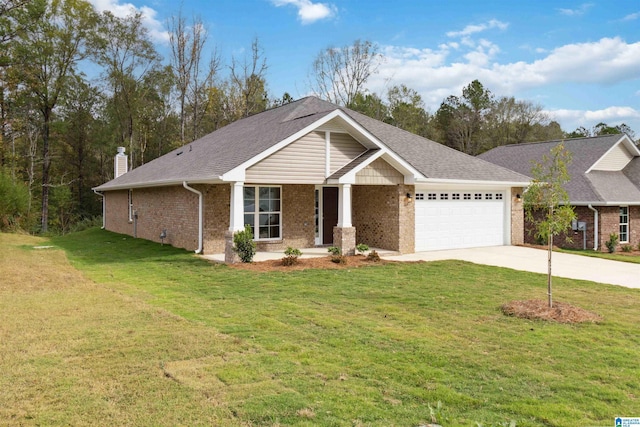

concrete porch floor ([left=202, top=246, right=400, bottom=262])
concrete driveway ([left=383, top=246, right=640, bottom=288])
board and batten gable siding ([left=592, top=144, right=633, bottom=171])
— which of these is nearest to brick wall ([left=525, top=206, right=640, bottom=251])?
board and batten gable siding ([left=592, top=144, right=633, bottom=171])

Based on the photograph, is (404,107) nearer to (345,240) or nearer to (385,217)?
(385,217)

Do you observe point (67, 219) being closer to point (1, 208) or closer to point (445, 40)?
point (1, 208)

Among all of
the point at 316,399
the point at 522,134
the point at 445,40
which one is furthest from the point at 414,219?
the point at 522,134

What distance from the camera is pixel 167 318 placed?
7.25m

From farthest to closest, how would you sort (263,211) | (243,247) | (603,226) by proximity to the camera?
(603,226), (263,211), (243,247)

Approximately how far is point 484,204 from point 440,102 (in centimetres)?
3643

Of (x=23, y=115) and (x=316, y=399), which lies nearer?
(x=316, y=399)

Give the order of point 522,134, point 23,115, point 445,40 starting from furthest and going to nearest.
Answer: point 522,134 → point 23,115 → point 445,40

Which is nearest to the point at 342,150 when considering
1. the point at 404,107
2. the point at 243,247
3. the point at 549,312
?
the point at 243,247

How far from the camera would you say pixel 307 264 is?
12.8 m

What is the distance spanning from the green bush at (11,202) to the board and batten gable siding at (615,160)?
31.0 meters

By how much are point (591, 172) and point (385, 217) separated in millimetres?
13145

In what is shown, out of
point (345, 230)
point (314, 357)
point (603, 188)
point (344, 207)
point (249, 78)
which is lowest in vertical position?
point (314, 357)

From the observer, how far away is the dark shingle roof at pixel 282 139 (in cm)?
1478
